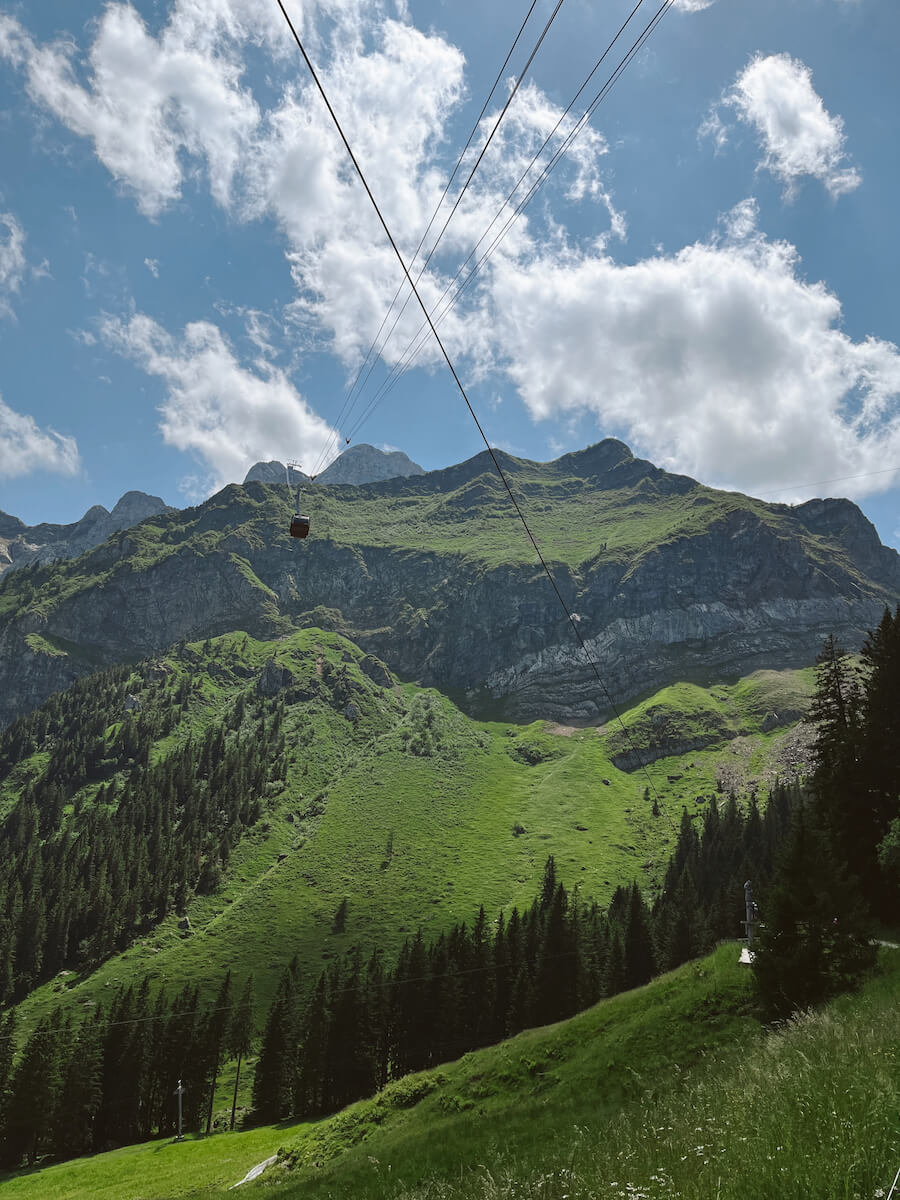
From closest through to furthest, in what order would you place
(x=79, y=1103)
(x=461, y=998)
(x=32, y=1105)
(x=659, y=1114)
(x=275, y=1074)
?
(x=659, y=1114) < (x=461, y=998) < (x=32, y=1105) < (x=79, y=1103) < (x=275, y=1074)

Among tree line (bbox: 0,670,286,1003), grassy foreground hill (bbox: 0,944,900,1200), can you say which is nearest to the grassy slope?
grassy foreground hill (bbox: 0,944,900,1200)

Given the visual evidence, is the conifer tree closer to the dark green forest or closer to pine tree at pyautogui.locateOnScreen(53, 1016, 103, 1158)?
the dark green forest

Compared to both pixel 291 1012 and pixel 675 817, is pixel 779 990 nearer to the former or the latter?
pixel 291 1012

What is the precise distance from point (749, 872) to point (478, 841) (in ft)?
389

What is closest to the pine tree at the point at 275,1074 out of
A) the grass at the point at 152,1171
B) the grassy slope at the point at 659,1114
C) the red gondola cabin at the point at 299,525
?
the grass at the point at 152,1171

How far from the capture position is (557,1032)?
32375 millimetres

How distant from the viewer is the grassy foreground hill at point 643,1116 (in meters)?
6.37

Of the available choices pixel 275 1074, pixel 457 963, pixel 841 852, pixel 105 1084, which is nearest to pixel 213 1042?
pixel 275 1074

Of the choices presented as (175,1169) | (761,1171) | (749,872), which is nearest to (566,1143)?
(761,1171)

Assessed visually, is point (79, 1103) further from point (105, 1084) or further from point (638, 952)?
point (638, 952)

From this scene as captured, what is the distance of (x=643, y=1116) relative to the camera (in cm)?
1209

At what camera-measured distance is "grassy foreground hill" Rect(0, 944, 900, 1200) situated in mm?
6367

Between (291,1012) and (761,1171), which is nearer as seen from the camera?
(761,1171)

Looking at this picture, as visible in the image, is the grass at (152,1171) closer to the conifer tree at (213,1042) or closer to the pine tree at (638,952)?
the conifer tree at (213,1042)
